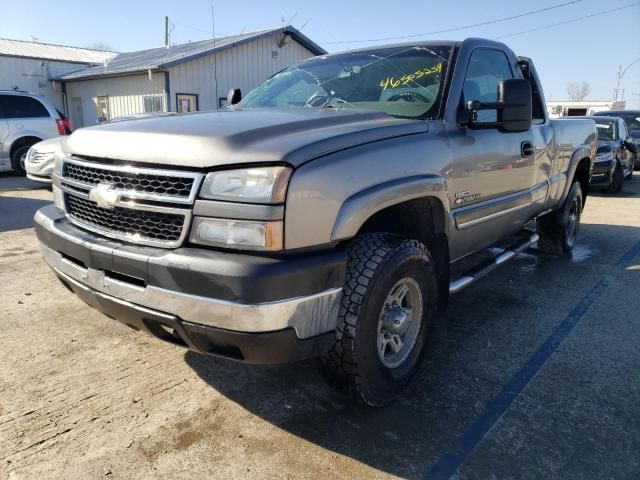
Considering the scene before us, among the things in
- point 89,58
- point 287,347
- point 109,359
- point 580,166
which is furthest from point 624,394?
point 89,58

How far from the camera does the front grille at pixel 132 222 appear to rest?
212cm

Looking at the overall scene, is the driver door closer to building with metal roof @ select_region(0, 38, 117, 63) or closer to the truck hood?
the truck hood

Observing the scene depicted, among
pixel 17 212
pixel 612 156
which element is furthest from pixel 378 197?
pixel 612 156

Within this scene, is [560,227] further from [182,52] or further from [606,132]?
[182,52]

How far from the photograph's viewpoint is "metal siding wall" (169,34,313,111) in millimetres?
16547

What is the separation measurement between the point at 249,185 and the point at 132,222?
2.05ft

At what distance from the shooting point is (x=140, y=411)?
262 cm

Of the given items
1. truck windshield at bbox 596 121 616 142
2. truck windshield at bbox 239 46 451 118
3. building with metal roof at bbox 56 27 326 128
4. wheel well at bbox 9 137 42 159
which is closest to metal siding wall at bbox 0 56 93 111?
building with metal roof at bbox 56 27 326 128

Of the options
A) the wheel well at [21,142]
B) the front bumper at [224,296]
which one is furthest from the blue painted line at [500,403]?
the wheel well at [21,142]

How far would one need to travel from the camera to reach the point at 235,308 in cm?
193

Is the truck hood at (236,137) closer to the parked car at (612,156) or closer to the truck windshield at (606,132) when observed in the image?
the parked car at (612,156)

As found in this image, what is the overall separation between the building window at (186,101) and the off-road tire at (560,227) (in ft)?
44.3

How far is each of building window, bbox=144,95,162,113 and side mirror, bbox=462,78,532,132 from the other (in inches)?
600

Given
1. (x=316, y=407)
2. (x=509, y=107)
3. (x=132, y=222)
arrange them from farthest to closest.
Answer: (x=509, y=107), (x=316, y=407), (x=132, y=222)
